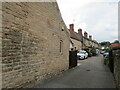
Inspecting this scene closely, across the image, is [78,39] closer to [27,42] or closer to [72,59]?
[72,59]

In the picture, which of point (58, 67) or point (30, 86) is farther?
point (58, 67)

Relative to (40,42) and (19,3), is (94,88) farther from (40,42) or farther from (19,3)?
(19,3)

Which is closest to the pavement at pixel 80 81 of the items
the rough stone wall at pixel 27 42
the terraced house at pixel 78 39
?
the rough stone wall at pixel 27 42

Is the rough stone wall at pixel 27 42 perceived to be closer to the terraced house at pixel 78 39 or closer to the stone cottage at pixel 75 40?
the stone cottage at pixel 75 40

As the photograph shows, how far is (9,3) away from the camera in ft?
15.2

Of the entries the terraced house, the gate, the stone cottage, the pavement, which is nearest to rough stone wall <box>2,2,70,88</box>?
the pavement

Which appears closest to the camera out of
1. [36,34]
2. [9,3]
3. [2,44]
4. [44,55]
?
[2,44]

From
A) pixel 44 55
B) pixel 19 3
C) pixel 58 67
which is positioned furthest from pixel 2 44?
pixel 58 67

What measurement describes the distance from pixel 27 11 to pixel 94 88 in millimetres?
5268

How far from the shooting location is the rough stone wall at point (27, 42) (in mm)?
4520

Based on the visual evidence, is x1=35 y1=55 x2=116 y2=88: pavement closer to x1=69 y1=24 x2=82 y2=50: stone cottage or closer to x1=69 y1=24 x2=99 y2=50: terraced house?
x1=69 y1=24 x2=82 y2=50: stone cottage

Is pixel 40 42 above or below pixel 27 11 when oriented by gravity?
below

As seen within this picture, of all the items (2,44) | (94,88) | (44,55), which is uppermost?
(2,44)

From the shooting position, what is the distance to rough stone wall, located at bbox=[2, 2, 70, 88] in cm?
452
